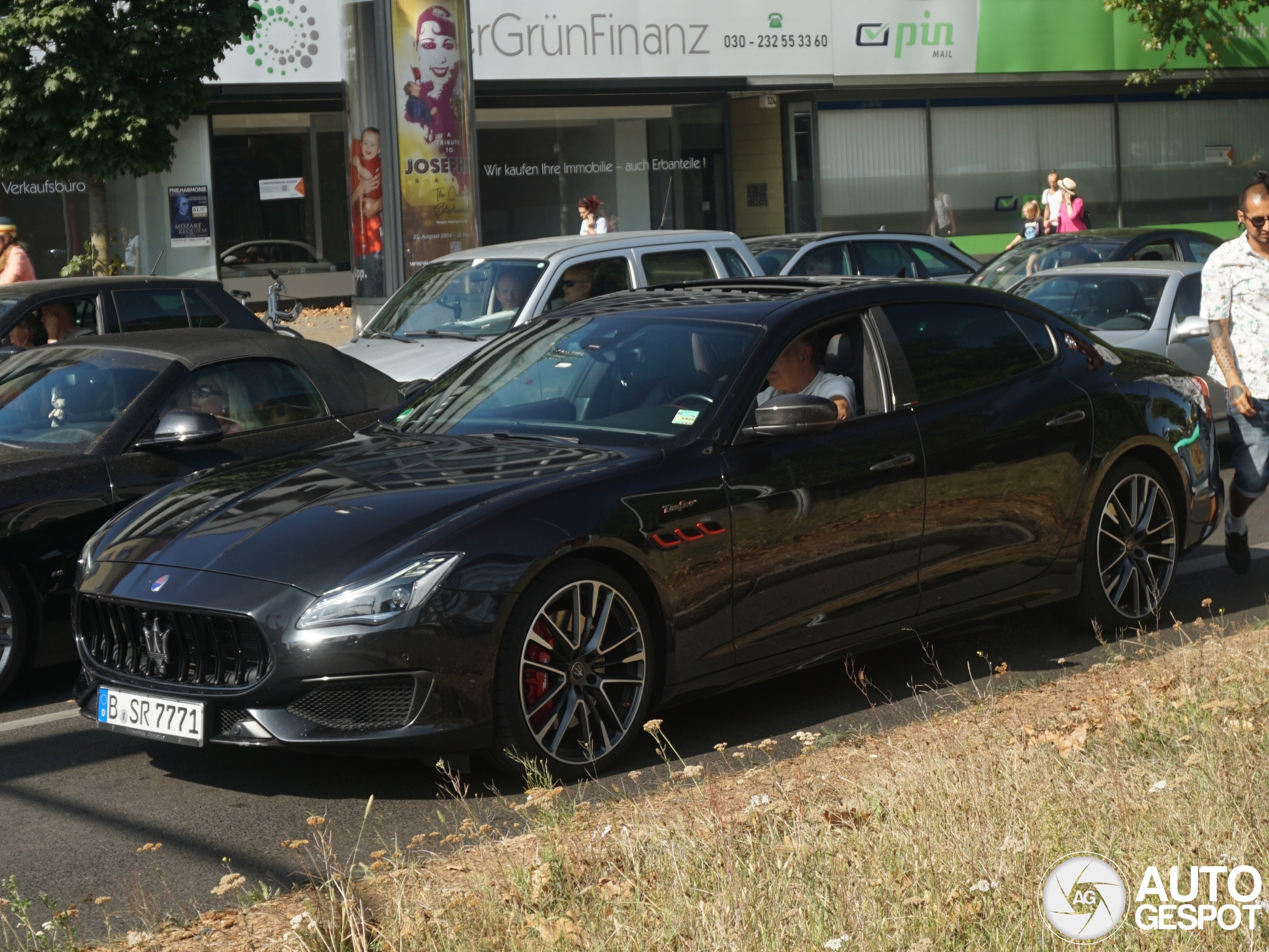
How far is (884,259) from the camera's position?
16.8m

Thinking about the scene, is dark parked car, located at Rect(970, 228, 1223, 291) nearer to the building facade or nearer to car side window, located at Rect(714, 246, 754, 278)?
car side window, located at Rect(714, 246, 754, 278)

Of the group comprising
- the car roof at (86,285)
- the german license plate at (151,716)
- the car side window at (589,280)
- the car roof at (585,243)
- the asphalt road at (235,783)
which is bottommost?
the asphalt road at (235,783)

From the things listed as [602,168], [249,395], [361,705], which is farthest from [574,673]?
[602,168]

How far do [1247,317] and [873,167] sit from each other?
2437cm

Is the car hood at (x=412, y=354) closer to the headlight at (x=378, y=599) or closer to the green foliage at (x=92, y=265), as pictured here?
the headlight at (x=378, y=599)

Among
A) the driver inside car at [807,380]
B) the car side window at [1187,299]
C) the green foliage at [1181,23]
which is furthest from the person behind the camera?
the green foliage at [1181,23]

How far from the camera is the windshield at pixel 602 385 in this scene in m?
6.16

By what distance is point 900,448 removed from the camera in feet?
21.1

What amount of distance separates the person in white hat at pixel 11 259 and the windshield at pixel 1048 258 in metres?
8.54

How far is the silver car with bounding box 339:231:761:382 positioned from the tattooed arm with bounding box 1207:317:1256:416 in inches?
202

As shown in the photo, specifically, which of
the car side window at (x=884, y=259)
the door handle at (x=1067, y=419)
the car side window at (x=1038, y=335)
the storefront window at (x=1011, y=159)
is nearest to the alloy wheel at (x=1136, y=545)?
the door handle at (x=1067, y=419)

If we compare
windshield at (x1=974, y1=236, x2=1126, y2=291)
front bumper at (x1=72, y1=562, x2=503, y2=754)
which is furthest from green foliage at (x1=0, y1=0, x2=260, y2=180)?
front bumper at (x1=72, y1=562, x2=503, y2=754)

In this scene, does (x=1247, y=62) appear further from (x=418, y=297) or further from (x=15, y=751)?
(x=15, y=751)

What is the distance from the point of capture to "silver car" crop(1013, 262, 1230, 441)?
39.5 feet
